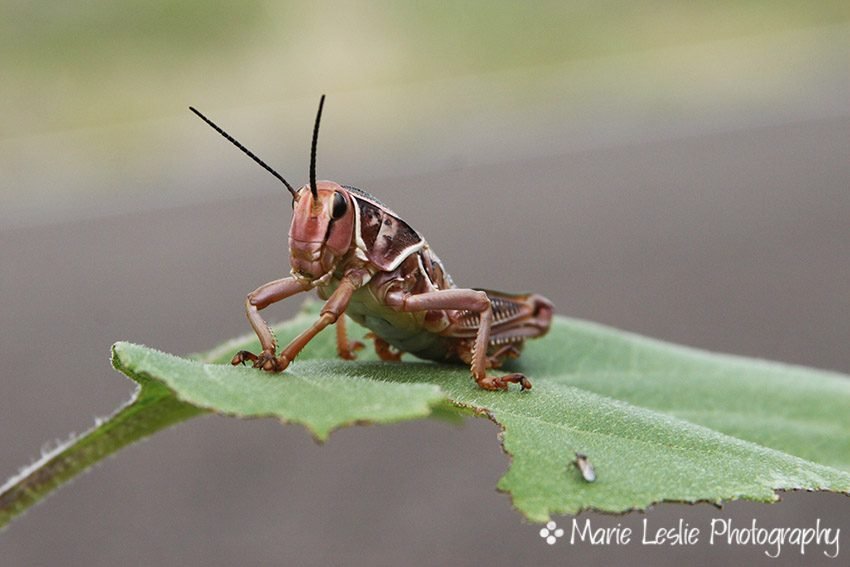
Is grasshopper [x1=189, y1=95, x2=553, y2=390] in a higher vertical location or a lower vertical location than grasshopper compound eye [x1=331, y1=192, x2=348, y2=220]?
lower

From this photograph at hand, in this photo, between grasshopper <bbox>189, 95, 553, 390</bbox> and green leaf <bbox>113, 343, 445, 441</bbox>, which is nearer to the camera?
green leaf <bbox>113, 343, 445, 441</bbox>

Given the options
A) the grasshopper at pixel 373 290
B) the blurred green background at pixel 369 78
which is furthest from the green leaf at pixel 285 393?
the blurred green background at pixel 369 78

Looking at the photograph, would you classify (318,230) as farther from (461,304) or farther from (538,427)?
(538,427)

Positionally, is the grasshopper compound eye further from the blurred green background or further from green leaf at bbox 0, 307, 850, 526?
the blurred green background

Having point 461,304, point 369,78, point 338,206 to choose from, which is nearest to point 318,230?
point 338,206

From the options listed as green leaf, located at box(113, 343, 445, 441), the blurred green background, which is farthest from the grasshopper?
the blurred green background

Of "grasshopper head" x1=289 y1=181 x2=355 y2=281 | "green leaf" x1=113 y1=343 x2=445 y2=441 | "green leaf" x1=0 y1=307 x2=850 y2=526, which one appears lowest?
"green leaf" x1=0 y1=307 x2=850 y2=526

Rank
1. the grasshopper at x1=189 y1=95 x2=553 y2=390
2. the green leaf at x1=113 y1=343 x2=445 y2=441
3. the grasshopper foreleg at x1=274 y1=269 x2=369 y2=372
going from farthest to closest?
the grasshopper at x1=189 y1=95 x2=553 y2=390 → the grasshopper foreleg at x1=274 y1=269 x2=369 y2=372 → the green leaf at x1=113 y1=343 x2=445 y2=441

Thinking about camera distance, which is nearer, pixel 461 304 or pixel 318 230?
pixel 318 230

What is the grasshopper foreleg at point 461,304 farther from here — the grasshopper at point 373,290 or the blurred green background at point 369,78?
the blurred green background at point 369,78
